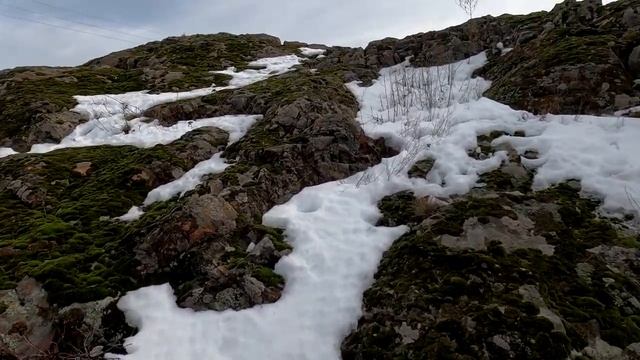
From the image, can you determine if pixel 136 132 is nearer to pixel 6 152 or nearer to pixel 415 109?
pixel 6 152

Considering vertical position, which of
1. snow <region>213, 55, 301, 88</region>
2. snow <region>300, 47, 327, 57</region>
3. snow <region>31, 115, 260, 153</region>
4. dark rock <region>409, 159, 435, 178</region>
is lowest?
dark rock <region>409, 159, 435, 178</region>

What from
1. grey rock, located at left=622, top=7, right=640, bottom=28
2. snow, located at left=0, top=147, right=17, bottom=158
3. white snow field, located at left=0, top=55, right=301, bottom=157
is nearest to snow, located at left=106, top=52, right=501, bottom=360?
white snow field, located at left=0, top=55, right=301, bottom=157

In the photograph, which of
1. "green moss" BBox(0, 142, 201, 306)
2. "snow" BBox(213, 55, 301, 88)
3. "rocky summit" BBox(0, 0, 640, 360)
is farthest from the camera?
"snow" BBox(213, 55, 301, 88)

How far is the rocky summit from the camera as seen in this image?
4199 millimetres

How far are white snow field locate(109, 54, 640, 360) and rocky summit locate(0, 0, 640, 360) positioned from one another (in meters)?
0.03

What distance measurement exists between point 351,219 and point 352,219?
0.01 m

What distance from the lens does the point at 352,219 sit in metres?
6.04

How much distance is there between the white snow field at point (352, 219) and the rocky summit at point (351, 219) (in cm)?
3

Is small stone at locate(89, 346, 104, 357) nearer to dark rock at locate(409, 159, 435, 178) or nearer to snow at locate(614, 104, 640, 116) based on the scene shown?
dark rock at locate(409, 159, 435, 178)

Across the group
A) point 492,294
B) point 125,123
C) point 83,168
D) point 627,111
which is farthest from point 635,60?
point 125,123

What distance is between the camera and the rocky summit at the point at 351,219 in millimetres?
4199

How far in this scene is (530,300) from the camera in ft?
13.3

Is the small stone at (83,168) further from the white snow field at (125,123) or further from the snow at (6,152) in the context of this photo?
the snow at (6,152)

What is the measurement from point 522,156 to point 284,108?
510 cm
